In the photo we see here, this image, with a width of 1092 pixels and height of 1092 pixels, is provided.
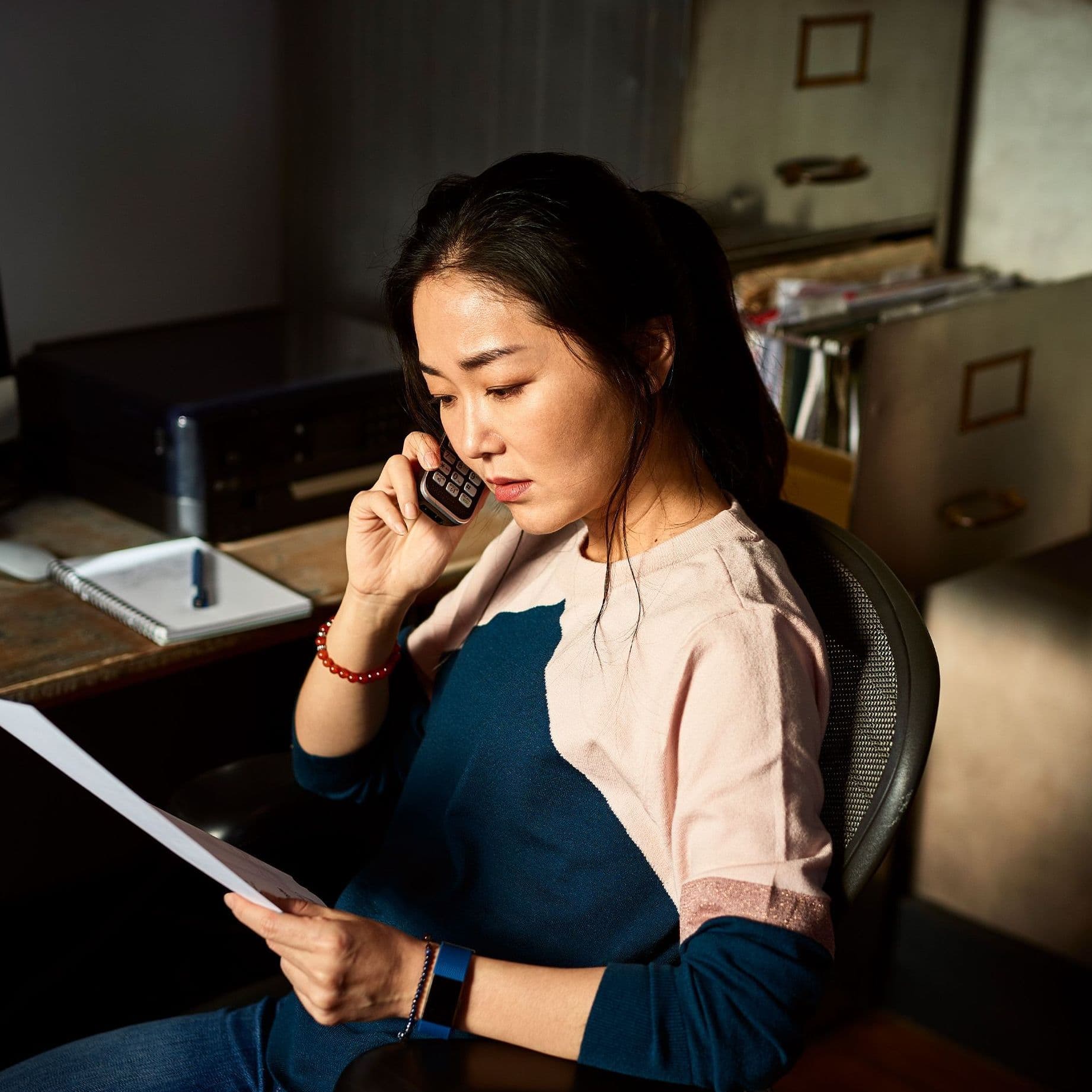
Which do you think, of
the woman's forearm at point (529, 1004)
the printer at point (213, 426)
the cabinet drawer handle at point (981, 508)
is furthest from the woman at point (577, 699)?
the cabinet drawer handle at point (981, 508)

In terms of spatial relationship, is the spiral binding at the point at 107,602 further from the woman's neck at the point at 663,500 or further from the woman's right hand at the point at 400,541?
the woman's neck at the point at 663,500

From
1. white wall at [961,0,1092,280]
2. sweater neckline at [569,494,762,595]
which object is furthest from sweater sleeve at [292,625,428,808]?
white wall at [961,0,1092,280]

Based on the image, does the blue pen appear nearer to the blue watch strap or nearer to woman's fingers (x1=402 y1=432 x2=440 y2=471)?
woman's fingers (x1=402 y1=432 x2=440 y2=471)

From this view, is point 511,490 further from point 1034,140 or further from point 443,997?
point 1034,140

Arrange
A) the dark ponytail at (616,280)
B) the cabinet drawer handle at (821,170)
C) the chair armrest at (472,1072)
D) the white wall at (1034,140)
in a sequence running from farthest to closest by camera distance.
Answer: the white wall at (1034,140) < the cabinet drawer handle at (821,170) < the dark ponytail at (616,280) < the chair armrest at (472,1072)

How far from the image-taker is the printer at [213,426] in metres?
1.56

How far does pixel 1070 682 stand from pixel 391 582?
1413 millimetres

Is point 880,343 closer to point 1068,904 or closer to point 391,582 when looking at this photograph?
point 391,582

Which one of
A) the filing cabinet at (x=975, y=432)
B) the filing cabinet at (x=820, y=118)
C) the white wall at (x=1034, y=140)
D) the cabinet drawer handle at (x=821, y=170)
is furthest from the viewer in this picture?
the white wall at (x=1034, y=140)

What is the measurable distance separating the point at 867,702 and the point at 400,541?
423mm

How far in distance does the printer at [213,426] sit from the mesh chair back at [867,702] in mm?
607

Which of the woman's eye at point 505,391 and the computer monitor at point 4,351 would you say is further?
the computer monitor at point 4,351

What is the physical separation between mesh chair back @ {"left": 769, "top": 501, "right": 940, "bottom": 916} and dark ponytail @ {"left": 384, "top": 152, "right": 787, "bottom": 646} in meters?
0.11

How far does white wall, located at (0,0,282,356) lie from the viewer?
5.95ft
